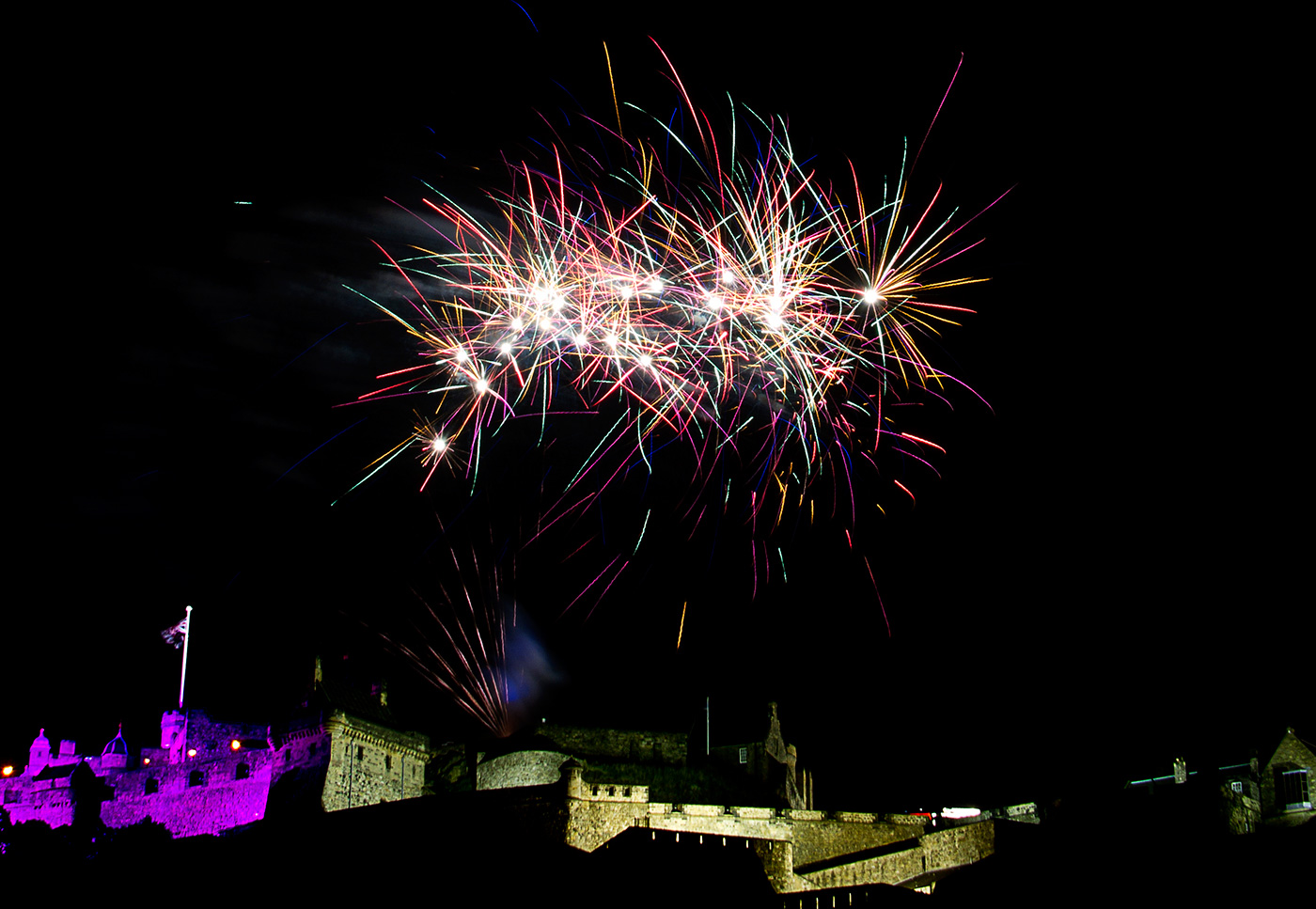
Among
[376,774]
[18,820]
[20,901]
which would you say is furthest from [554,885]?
[18,820]

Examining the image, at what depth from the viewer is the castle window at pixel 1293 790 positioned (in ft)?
104

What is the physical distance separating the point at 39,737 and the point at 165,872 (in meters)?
16.0

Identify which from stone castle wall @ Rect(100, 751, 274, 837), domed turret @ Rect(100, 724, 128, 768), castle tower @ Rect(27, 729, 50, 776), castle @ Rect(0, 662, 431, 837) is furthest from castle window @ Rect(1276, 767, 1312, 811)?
castle tower @ Rect(27, 729, 50, 776)

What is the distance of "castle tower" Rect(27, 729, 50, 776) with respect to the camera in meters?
38.1

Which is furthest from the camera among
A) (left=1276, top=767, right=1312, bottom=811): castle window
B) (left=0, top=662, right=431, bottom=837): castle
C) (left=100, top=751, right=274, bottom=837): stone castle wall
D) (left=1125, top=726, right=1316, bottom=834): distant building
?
(left=100, top=751, right=274, bottom=837): stone castle wall

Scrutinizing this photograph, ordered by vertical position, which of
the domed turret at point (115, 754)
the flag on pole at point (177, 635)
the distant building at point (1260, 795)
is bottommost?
the distant building at point (1260, 795)

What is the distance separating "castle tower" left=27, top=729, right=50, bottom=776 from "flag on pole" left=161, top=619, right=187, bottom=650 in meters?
6.06

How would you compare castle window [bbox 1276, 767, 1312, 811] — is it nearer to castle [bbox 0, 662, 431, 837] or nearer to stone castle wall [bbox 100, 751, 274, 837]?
castle [bbox 0, 662, 431, 837]

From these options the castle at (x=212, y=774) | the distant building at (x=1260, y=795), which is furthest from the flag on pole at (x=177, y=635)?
the distant building at (x=1260, y=795)

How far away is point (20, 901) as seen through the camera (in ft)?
82.5

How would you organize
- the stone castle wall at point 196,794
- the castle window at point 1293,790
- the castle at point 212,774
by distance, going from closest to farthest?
the castle window at point 1293,790 → the castle at point 212,774 → the stone castle wall at point 196,794

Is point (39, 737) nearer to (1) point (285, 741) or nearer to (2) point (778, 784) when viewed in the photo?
(1) point (285, 741)

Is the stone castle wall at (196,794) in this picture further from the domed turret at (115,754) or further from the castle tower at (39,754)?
the castle tower at (39,754)

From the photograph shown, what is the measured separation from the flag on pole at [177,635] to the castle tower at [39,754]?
239 inches
